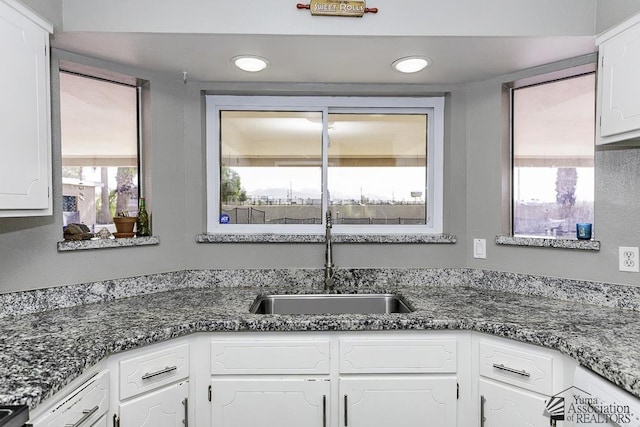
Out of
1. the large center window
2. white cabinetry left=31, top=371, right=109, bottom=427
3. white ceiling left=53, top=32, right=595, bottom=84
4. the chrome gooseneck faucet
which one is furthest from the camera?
the large center window

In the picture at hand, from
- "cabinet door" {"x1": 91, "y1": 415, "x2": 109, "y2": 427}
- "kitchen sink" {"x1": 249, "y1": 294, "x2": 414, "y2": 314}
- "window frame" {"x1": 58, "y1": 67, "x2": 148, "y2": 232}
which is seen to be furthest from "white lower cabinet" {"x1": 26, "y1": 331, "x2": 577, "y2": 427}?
"window frame" {"x1": 58, "y1": 67, "x2": 148, "y2": 232}

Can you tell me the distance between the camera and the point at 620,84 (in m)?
1.48

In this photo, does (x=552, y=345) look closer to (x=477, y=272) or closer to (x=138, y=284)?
(x=477, y=272)

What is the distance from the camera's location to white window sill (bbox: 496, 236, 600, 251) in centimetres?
178

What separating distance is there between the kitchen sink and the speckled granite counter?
7 cm

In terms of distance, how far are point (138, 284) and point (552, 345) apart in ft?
6.03

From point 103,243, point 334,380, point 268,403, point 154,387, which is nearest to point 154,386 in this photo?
point 154,387

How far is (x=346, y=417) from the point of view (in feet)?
5.07

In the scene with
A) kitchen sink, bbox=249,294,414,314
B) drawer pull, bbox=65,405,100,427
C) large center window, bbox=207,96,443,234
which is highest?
large center window, bbox=207,96,443,234

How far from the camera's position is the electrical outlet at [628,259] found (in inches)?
65.8

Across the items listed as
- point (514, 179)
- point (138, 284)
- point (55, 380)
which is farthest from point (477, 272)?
point (55, 380)

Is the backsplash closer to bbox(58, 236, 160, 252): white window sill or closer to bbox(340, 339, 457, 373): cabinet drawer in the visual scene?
bbox(58, 236, 160, 252): white window sill

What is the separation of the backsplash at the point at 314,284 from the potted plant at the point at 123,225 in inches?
9.1

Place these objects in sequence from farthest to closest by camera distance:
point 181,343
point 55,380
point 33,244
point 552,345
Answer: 1. point 33,244
2. point 181,343
3. point 552,345
4. point 55,380
